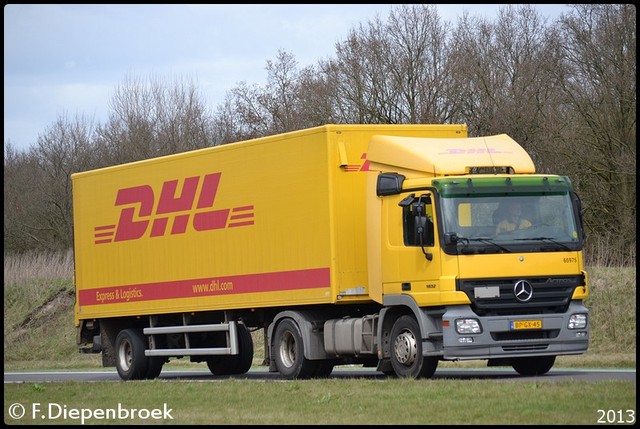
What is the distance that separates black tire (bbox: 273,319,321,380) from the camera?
20.4 m

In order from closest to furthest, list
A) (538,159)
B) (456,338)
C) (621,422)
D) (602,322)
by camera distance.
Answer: (621,422), (456,338), (602,322), (538,159)

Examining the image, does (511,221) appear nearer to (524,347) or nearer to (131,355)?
(524,347)

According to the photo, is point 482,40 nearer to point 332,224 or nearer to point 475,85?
point 475,85

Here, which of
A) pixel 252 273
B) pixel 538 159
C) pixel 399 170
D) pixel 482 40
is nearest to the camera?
pixel 399 170

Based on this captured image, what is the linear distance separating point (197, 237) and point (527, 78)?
2248 centimetres

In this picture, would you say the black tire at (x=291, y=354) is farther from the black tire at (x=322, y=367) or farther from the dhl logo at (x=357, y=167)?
the dhl logo at (x=357, y=167)

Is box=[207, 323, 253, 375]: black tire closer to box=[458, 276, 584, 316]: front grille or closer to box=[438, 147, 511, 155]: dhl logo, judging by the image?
box=[438, 147, 511, 155]: dhl logo

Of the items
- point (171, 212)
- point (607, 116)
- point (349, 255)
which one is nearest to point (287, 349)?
point (349, 255)

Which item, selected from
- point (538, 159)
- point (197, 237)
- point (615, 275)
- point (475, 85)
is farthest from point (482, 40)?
point (197, 237)

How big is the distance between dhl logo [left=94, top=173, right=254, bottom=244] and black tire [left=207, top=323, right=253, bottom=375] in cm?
204

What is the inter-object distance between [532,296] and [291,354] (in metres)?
4.75

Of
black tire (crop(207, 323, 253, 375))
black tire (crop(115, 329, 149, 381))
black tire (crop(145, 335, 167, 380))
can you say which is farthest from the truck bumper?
black tire (crop(115, 329, 149, 381))

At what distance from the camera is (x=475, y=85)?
1694 inches

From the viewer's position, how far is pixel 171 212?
2314 centimetres
